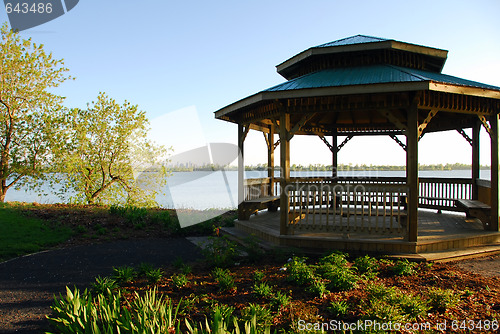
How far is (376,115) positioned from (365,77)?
4.05 m

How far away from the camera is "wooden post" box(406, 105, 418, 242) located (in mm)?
5883

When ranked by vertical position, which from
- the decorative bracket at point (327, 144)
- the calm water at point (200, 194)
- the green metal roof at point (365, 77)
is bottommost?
the calm water at point (200, 194)

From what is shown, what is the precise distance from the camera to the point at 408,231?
604cm

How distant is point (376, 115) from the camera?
10203mm

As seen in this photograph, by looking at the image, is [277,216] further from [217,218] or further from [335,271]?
[335,271]

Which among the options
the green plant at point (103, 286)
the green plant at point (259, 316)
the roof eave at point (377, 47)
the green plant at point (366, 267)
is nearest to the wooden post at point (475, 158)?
the roof eave at point (377, 47)

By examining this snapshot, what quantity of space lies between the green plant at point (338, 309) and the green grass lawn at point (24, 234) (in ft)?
22.1

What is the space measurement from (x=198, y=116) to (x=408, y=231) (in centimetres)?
643

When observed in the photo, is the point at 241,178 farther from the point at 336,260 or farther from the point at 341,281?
the point at 341,281

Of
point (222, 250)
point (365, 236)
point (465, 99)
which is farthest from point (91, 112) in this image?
point (465, 99)

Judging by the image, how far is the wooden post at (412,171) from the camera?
5883 millimetres

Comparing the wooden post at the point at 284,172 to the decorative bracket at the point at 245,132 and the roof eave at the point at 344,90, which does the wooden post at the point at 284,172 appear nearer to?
the roof eave at the point at 344,90

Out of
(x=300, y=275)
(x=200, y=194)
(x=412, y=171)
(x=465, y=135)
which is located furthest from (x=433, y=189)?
(x=200, y=194)

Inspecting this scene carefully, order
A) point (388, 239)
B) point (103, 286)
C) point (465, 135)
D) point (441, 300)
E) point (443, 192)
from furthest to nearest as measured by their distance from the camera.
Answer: point (443, 192) < point (465, 135) < point (388, 239) < point (103, 286) < point (441, 300)
